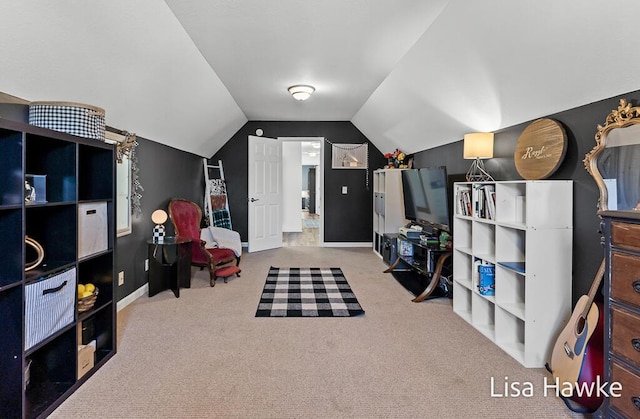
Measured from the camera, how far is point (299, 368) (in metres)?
2.32

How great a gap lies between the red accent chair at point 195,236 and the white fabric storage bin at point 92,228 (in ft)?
6.04

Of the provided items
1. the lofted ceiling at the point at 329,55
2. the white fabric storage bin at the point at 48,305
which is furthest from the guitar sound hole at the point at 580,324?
the white fabric storage bin at the point at 48,305

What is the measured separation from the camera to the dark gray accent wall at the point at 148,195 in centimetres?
358

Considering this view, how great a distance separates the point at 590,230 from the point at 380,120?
12.1ft

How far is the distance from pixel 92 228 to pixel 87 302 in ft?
1.53

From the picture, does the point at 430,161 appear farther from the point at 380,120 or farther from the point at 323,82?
the point at 323,82

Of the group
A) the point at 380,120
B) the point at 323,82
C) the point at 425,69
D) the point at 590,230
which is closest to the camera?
the point at 590,230

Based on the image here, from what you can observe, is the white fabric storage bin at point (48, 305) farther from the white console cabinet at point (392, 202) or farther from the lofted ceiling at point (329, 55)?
the white console cabinet at point (392, 202)

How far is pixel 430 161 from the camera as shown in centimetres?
506

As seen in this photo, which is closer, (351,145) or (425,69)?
(425,69)

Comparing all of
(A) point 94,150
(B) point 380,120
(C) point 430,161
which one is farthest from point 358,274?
(A) point 94,150

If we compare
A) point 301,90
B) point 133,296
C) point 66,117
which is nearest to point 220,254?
point 133,296

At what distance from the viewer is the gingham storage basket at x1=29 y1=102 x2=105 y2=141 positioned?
196 cm

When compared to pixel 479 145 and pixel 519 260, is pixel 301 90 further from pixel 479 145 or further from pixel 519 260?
pixel 519 260
